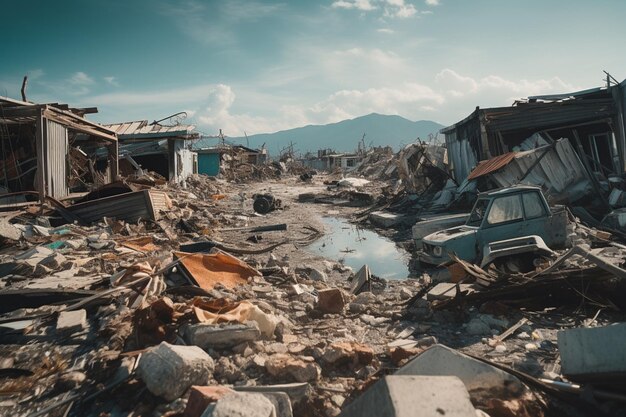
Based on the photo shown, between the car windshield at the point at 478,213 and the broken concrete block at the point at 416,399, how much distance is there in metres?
5.37

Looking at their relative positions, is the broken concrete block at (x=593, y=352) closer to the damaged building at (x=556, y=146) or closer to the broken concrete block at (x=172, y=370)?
the broken concrete block at (x=172, y=370)

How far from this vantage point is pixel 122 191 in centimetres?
1083

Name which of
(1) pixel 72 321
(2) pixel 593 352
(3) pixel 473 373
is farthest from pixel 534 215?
(1) pixel 72 321

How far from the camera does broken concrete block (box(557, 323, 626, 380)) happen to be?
264cm

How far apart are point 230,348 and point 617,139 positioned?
15.9 m

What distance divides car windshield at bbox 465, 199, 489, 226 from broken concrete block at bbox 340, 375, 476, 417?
5366 mm

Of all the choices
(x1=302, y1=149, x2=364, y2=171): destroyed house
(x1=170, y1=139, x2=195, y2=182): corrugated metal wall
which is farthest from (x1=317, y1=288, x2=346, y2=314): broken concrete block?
(x1=302, y1=149, x2=364, y2=171): destroyed house

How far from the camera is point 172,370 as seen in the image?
2.76 m

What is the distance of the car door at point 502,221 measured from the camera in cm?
648

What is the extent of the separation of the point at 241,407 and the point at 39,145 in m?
9.70

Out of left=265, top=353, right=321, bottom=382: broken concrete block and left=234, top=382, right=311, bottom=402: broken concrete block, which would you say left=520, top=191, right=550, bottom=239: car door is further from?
left=234, top=382, right=311, bottom=402: broken concrete block

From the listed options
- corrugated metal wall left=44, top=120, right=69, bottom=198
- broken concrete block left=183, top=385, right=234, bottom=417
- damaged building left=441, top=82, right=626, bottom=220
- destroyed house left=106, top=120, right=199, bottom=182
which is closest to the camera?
broken concrete block left=183, top=385, right=234, bottom=417

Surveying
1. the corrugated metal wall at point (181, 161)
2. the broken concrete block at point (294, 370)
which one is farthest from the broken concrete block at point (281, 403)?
the corrugated metal wall at point (181, 161)

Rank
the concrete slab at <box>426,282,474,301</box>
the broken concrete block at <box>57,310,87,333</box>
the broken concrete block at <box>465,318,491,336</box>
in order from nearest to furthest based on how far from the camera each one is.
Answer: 1. the broken concrete block at <box>57,310,87,333</box>
2. the broken concrete block at <box>465,318,491,336</box>
3. the concrete slab at <box>426,282,474,301</box>
